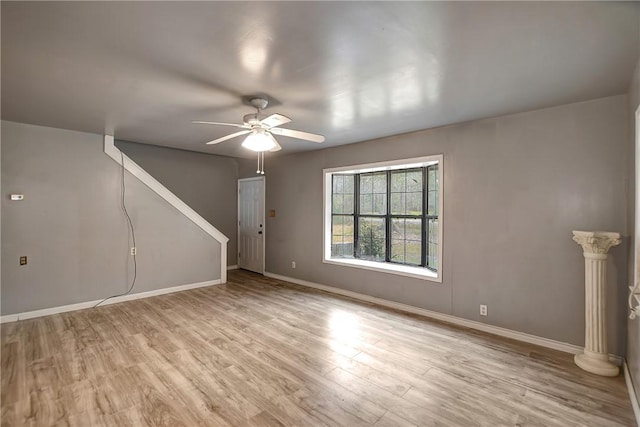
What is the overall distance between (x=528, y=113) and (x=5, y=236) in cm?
611

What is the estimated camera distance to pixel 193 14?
1.55 m

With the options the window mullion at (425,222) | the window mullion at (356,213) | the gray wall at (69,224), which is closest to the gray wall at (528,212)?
the window mullion at (425,222)

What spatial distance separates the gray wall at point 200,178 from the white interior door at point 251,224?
0.50ft

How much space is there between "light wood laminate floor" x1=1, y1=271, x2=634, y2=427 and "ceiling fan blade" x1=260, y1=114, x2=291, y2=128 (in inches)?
84.1

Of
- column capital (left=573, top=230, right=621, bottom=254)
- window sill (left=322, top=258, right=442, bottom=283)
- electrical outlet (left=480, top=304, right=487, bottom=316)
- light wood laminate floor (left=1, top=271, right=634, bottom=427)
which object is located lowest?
light wood laminate floor (left=1, top=271, right=634, bottom=427)

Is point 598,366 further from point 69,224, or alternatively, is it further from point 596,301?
point 69,224

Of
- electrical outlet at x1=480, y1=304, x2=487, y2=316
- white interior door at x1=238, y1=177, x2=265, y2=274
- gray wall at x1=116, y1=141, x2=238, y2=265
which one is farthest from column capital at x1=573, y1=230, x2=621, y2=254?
gray wall at x1=116, y1=141, x2=238, y2=265

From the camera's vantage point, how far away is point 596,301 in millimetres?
2529

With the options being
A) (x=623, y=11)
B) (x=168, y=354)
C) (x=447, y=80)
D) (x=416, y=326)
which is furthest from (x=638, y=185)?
(x=168, y=354)

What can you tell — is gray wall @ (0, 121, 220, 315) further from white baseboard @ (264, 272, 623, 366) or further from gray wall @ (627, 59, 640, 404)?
gray wall @ (627, 59, 640, 404)

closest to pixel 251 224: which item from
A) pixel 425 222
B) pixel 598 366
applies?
pixel 425 222

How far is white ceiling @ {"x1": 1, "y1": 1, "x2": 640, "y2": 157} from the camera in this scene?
1.54 metres

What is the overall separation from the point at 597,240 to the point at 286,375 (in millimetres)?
2844

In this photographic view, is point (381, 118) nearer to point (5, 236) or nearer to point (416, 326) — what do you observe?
point (416, 326)
